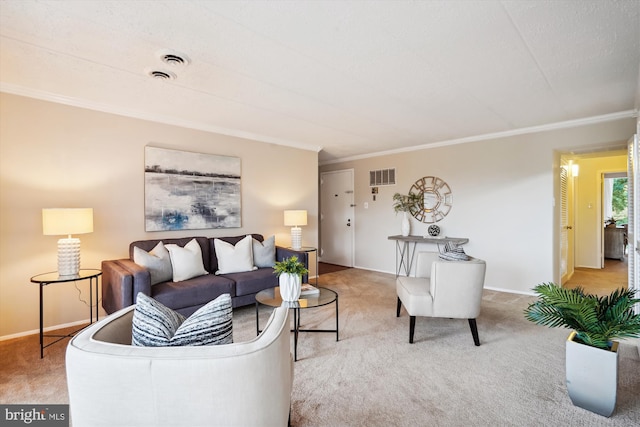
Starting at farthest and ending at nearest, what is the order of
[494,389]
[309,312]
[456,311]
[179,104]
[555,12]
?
[309,312], [179,104], [456,311], [494,389], [555,12]

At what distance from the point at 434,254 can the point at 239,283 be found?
84.4 inches

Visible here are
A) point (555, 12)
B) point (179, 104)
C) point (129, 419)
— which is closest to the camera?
point (129, 419)

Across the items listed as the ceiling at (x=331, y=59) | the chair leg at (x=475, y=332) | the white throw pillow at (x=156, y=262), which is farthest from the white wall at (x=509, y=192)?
the white throw pillow at (x=156, y=262)

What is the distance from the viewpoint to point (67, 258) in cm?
275

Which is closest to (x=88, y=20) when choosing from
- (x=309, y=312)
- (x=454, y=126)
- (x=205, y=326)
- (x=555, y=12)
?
(x=205, y=326)

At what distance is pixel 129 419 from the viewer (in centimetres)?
97

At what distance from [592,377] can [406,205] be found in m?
3.79

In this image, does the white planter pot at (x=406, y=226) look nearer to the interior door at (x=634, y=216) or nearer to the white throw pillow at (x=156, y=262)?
the interior door at (x=634, y=216)

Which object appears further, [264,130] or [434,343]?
[264,130]

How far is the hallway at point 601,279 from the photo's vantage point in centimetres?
470

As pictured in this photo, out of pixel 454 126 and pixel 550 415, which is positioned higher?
pixel 454 126

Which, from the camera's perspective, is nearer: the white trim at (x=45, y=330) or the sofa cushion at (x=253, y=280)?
the white trim at (x=45, y=330)

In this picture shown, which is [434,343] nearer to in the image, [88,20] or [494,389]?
[494,389]

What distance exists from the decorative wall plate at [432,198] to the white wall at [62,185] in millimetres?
3423
